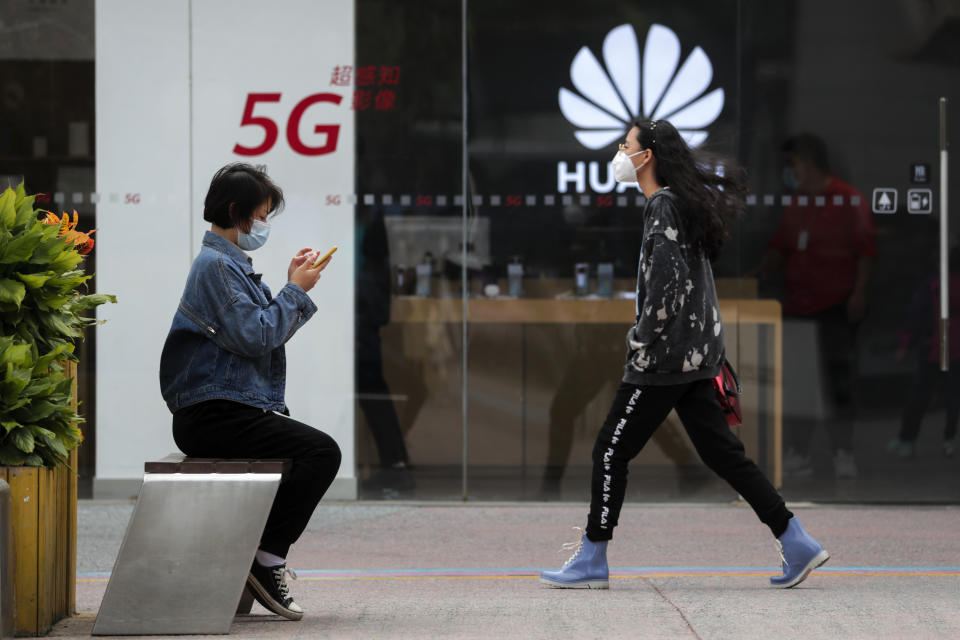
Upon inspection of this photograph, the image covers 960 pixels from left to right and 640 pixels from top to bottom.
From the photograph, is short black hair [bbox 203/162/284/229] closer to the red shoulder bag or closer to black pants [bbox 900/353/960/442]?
the red shoulder bag

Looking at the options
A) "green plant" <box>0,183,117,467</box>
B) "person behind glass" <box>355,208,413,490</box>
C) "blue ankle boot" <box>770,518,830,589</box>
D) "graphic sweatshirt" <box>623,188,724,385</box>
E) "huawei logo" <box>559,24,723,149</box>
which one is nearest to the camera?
"green plant" <box>0,183,117,467</box>

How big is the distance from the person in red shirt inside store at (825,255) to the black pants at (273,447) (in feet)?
13.3

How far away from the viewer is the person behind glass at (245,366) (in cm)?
469

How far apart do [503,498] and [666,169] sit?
3.28 m

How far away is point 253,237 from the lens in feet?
16.0

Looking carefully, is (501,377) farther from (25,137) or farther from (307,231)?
(25,137)

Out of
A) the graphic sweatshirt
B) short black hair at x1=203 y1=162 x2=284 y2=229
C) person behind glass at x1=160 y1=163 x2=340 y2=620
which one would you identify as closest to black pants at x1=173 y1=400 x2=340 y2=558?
person behind glass at x1=160 y1=163 x2=340 y2=620

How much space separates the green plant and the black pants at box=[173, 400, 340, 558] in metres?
0.41

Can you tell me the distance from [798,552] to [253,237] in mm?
2467

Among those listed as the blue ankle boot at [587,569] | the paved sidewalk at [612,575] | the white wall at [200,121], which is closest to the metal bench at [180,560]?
the paved sidewalk at [612,575]

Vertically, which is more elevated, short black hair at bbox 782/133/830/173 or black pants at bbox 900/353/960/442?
short black hair at bbox 782/133/830/173

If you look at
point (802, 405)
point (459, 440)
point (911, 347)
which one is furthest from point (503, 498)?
point (911, 347)

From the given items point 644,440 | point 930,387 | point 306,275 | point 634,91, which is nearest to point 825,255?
point 930,387

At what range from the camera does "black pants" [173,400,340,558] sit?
4.77m
